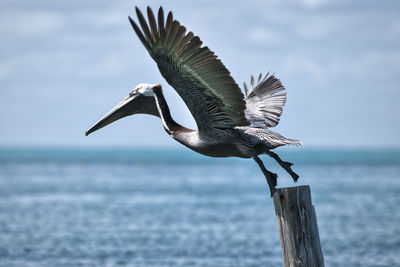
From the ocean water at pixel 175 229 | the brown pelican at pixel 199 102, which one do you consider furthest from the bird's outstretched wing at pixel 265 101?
the ocean water at pixel 175 229

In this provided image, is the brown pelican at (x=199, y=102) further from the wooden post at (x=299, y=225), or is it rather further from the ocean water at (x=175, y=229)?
the ocean water at (x=175, y=229)

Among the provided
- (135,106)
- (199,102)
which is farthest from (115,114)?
(199,102)

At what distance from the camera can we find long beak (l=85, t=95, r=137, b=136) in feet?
21.9

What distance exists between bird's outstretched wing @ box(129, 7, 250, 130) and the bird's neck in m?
0.27

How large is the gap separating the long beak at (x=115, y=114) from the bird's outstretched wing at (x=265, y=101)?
4.23 ft

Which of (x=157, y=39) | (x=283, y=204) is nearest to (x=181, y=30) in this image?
(x=157, y=39)

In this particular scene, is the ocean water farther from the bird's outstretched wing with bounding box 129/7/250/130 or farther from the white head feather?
the bird's outstretched wing with bounding box 129/7/250/130

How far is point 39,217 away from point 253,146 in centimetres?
1687

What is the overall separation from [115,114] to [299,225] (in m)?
2.45

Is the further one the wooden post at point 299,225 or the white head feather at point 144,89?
the white head feather at point 144,89

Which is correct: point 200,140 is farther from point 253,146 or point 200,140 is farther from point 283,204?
point 283,204

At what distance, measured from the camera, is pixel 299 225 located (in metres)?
5.27

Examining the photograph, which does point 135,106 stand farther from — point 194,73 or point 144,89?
point 194,73

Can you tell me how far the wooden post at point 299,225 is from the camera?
5250 millimetres
